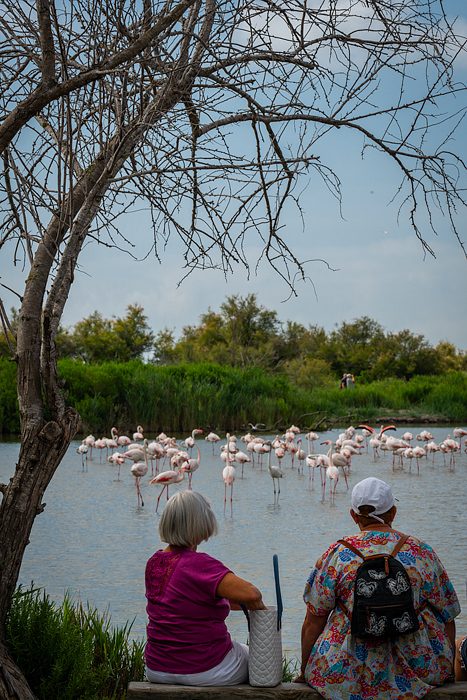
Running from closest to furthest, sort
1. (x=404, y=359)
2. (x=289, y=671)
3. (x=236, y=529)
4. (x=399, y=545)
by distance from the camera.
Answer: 1. (x=399, y=545)
2. (x=289, y=671)
3. (x=236, y=529)
4. (x=404, y=359)

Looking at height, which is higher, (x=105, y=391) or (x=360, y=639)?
(x=105, y=391)

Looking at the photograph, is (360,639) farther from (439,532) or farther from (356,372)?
(356,372)

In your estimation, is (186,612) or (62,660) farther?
(62,660)

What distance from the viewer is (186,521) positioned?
8.45 feet

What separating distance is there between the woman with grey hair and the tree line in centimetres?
3443

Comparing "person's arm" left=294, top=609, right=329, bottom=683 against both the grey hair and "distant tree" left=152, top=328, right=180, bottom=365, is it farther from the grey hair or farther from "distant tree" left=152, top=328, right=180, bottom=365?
"distant tree" left=152, top=328, right=180, bottom=365

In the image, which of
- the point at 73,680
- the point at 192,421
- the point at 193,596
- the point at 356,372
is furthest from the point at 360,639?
the point at 356,372

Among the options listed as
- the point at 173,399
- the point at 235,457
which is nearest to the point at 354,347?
the point at 173,399

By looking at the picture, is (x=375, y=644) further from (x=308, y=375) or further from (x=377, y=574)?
(x=308, y=375)

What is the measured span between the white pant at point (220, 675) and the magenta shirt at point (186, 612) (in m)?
0.02

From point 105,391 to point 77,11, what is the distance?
16.8 m

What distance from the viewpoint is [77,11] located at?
10.9ft

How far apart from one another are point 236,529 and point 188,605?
220 inches

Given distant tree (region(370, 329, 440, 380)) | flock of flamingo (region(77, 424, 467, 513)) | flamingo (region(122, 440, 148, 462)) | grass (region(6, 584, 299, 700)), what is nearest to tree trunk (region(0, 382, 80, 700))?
grass (region(6, 584, 299, 700))
